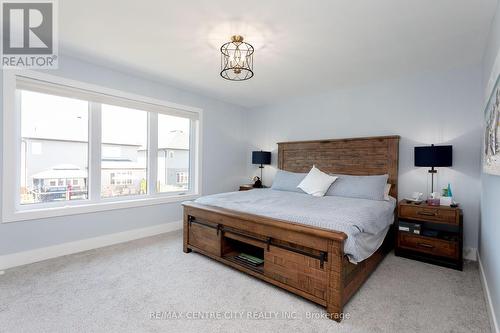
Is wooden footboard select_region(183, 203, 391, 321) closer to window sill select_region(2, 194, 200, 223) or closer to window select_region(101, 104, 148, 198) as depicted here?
window sill select_region(2, 194, 200, 223)

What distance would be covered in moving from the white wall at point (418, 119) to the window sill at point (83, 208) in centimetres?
272

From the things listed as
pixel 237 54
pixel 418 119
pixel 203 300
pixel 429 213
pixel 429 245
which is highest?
pixel 237 54

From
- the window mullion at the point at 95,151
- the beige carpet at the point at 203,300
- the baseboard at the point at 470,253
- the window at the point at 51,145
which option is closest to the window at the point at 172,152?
the window mullion at the point at 95,151

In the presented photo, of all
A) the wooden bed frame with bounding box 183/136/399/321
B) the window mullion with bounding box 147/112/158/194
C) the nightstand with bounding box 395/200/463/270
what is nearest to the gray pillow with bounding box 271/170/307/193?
the wooden bed frame with bounding box 183/136/399/321

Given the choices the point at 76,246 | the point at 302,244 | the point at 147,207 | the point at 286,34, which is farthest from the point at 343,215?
the point at 76,246

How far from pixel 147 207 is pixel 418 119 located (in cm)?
413

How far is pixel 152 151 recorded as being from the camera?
394 cm

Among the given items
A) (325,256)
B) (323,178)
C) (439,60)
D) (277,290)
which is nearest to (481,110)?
(439,60)

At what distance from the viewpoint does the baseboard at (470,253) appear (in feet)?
9.62

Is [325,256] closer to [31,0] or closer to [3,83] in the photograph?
[31,0]

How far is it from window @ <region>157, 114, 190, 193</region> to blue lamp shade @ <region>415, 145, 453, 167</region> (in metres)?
3.59

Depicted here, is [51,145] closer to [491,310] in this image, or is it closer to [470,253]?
[491,310]

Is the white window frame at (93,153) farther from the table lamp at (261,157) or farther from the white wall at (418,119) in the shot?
the white wall at (418,119)

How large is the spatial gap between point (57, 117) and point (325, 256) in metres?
3.50
